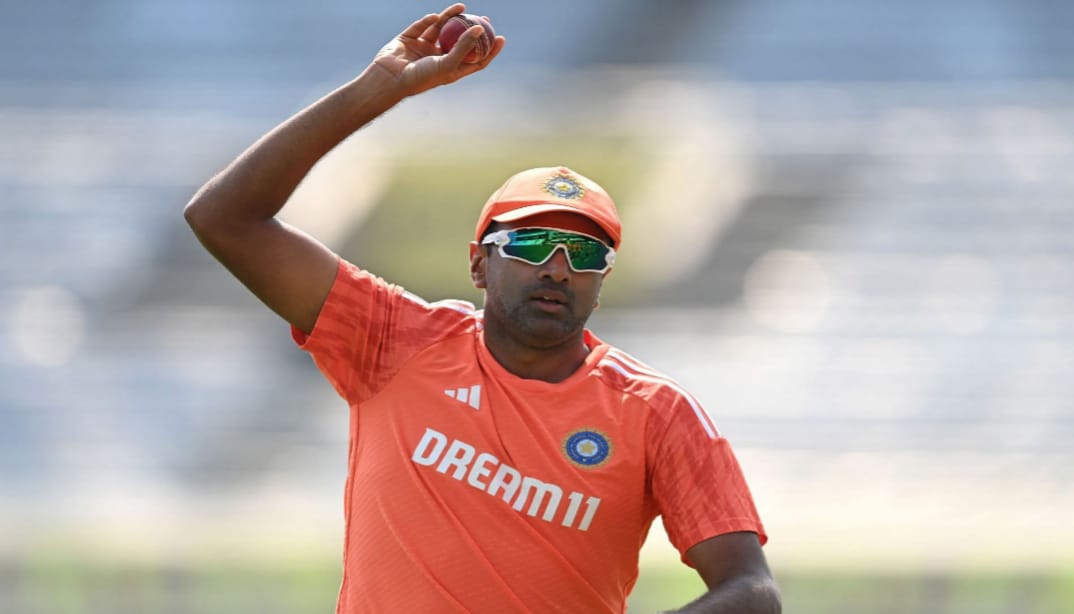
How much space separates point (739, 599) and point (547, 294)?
74 cm

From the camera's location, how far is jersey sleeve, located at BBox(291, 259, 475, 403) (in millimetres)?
2791

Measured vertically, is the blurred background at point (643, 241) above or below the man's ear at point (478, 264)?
above

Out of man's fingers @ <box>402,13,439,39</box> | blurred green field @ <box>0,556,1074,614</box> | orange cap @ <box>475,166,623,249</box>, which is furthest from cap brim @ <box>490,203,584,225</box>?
blurred green field @ <box>0,556,1074,614</box>

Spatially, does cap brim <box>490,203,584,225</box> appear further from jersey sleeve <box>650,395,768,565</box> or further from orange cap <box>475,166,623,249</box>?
jersey sleeve <box>650,395,768,565</box>

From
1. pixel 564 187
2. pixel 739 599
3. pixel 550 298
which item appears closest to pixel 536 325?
pixel 550 298

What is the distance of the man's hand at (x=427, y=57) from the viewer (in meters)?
2.70

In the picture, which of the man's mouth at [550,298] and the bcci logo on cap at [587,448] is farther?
the man's mouth at [550,298]

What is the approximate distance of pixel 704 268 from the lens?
405 inches

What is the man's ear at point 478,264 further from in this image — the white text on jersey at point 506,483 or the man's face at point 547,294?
the white text on jersey at point 506,483

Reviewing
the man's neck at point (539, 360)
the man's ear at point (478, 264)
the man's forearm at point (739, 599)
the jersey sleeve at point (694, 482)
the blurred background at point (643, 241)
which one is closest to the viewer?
the man's forearm at point (739, 599)

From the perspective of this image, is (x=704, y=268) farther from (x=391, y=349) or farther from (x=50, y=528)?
(x=391, y=349)

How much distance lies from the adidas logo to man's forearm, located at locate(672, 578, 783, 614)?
596mm

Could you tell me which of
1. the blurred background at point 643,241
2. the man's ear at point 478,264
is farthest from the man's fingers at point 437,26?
the blurred background at point 643,241

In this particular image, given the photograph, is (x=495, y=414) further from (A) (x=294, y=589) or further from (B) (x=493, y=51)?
(A) (x=294, y=589)
